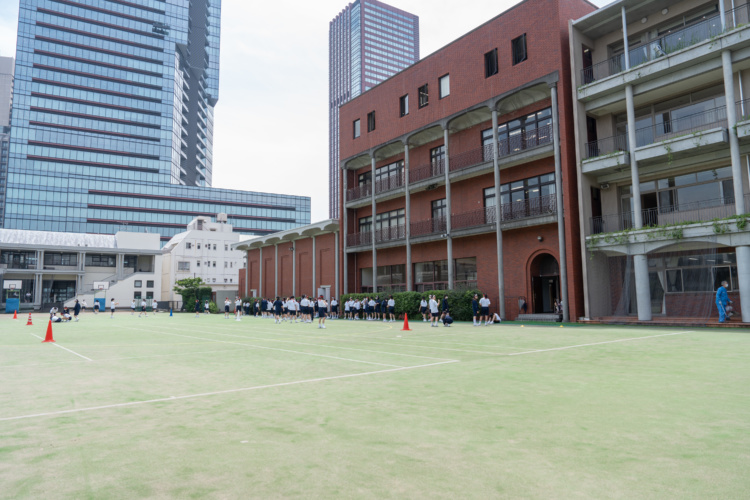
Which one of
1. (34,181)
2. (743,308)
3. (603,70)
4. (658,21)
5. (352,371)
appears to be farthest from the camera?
(34,181)

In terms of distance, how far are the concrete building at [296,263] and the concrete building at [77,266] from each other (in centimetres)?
2334

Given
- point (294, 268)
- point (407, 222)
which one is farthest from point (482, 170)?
point (294, 268)

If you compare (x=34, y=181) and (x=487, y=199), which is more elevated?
(x=34, y=181)

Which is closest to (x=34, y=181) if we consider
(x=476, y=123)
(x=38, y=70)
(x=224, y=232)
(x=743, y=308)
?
(x=38, y=70)

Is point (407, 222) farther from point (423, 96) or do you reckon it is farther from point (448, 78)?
point (448, 78)

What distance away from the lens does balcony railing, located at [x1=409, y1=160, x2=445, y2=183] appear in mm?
33812

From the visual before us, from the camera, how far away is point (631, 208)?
25.8 meters

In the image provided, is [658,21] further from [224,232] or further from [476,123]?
[224,232]

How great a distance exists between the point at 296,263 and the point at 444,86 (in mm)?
23659

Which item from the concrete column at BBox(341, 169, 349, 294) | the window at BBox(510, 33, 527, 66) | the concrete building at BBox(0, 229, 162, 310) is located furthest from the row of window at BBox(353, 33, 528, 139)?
the concrete building at BBox(0, 229, 162, 310)

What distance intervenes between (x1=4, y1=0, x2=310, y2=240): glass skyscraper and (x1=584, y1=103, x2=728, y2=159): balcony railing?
4000 inches

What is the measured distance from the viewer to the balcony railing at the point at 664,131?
22.5m

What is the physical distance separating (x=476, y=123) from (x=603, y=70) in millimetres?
8315

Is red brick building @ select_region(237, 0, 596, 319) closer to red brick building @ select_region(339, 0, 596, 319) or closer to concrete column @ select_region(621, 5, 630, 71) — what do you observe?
red brick building @ select_region(339, 0, 596, 319)
